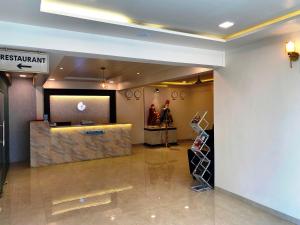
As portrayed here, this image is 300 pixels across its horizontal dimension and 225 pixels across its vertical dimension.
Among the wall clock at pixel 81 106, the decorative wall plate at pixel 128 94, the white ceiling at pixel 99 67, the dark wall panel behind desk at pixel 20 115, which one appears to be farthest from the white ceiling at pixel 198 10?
the decorative wall plate at pixel 128 94

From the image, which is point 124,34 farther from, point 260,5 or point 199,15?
point 260,5

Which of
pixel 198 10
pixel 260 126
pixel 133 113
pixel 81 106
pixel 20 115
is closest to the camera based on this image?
pixel 198 10

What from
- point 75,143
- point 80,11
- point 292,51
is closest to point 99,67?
point 75,143

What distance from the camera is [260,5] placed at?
269 centimetres

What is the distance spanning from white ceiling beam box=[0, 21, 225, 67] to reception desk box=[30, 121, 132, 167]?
467 cm

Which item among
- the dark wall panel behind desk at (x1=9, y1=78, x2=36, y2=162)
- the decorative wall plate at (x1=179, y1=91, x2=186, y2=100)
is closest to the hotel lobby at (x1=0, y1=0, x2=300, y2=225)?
the dark wall panel behind desk at (x1=9, y1=78, x2=36, y2=162)

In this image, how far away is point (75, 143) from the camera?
775cm

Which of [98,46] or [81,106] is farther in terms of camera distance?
[81,106]

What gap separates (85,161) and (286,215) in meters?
5.92

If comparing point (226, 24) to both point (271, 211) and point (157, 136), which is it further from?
point (157, 136)

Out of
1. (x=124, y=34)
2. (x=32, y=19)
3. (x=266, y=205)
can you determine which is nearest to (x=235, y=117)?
(x=266, y=205)

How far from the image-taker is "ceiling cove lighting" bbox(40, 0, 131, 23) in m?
2.63

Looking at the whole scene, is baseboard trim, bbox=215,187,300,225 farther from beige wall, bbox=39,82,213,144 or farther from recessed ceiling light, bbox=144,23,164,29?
beige wall, bbox=39,82,213,144

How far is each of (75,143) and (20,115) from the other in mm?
2148
